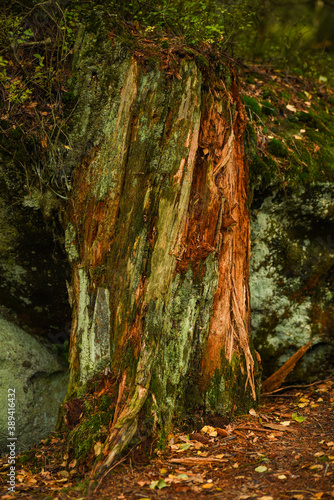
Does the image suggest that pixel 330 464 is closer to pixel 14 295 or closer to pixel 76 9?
pixel 14 295

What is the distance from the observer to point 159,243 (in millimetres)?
3326

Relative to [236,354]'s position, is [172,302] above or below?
above

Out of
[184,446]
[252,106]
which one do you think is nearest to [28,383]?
[184,446]

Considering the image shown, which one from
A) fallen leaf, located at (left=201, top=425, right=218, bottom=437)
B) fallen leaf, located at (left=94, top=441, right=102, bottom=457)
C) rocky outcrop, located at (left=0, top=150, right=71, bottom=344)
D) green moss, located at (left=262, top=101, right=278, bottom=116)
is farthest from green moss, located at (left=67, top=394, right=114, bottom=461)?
green moss, located at (left=262, top=101, right=278, bottom=116)

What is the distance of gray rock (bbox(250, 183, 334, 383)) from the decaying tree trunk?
2.42 ft

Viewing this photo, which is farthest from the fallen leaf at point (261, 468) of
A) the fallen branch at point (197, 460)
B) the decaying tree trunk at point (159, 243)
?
the decaying tree trunk at point (159, 243)

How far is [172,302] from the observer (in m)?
3.34

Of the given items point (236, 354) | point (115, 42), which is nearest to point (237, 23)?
point (115, 42)

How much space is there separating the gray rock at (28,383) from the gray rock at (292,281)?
2457 mm

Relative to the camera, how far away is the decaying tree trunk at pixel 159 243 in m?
3.24

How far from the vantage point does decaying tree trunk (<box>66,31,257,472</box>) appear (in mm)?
3242

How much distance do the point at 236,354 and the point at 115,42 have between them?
316cm

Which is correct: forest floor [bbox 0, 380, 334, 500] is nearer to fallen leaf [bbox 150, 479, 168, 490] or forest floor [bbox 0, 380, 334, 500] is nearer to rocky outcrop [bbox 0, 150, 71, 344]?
fallen leaf [bbox 150, 479, 168, 490]

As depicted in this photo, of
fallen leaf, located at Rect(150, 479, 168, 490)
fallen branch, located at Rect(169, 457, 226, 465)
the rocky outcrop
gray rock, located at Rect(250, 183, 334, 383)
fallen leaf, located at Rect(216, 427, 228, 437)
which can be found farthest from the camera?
gray rock, located at Rect(250, 183, 334, 383)
